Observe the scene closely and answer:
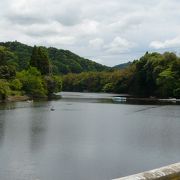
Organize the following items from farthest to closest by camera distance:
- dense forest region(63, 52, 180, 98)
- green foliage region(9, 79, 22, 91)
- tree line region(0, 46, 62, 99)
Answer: dense forest region(63, 52, 180, 98), green foliage region(9, 79, 22, 91), tree line region(0, 46, 62, 99)

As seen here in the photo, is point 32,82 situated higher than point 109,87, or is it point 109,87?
point 32,82

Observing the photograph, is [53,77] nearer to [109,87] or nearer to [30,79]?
[30,79]

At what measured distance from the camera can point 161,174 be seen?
403cm

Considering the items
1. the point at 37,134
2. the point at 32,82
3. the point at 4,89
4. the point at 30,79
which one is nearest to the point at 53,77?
the point at 32,82

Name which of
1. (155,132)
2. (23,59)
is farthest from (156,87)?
(155,132)

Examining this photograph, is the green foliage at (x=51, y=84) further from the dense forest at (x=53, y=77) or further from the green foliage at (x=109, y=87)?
the green foliage at (x=109, y=87)

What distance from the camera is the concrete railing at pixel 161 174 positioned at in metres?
3.84

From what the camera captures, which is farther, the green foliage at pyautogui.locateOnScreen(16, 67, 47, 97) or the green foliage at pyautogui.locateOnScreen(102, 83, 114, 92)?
the green foliage at pyautogui.locateOnScreen(102, 83, 114, 92)

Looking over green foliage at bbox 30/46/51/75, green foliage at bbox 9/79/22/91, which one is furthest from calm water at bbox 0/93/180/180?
green foliage at bbox 30/46/51/75

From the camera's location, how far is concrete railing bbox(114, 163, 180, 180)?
3.84 meters

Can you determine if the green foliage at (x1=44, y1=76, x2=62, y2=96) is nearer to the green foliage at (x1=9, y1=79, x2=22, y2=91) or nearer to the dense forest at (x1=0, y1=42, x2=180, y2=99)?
the dense forest at (x1=0, y1=42, x2=180, y2=99)

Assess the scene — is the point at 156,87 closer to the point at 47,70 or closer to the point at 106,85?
the point at 47,70

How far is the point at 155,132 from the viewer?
45.6 metres

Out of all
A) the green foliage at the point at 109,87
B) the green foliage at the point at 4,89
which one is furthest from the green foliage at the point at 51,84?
the green foliage at the point at 109,87
